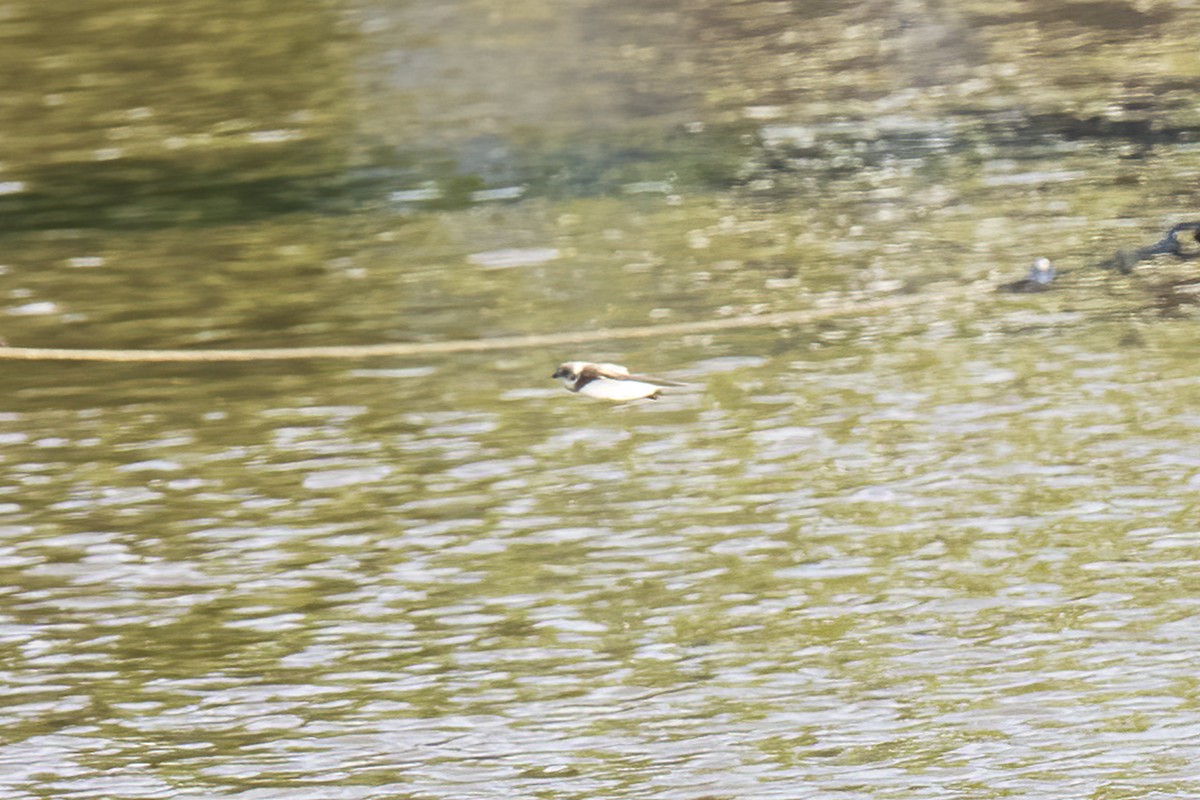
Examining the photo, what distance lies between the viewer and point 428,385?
4133mm

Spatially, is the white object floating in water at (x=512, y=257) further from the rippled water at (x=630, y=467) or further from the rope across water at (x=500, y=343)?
the rope across water at (x=500, y=343)

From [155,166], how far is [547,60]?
4.99ft

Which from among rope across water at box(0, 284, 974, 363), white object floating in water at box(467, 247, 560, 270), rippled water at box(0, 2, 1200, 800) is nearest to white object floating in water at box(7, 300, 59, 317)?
rippled water at box(0, 2, 1200, 800)

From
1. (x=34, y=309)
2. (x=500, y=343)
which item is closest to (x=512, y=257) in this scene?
(x=500, y=343)

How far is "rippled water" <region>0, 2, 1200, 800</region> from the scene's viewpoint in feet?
9.11

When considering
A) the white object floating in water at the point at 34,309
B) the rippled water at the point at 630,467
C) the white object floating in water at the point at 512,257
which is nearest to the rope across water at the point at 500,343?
the rippled water at the point at 630,467

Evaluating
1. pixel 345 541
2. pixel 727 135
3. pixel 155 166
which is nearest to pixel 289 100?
pixel 155 166

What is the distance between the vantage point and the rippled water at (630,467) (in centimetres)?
278

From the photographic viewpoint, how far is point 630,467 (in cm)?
367

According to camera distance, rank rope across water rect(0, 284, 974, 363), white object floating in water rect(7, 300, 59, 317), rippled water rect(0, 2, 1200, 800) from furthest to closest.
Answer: white object floating in water rect(7, 300, 59, 317) → rope across water rect(0, 284, 974, 363) → rippled water rect(0, 2, 1200, 800)

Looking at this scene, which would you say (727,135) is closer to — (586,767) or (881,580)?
(881,580)

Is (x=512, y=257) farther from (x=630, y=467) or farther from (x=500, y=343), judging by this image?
(x=630, y=467)

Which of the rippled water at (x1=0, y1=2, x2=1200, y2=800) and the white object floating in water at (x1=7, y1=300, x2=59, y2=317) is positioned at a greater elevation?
the white object floating in water at (x1=7, y1=300, x2=59, y2=317)

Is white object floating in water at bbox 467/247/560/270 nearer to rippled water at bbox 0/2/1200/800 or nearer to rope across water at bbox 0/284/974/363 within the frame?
rippled water at bbox 0/2/1200/800
